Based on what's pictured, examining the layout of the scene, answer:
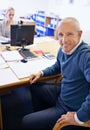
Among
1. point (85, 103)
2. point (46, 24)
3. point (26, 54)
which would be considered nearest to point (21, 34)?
point (26, 54)

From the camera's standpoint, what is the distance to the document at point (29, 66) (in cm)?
161

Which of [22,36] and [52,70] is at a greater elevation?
[22,36]

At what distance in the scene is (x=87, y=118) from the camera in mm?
1083

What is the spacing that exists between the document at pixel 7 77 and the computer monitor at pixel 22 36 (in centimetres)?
53

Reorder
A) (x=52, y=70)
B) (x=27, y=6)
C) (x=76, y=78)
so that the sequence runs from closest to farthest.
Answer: (x=76, y=78) → (x=52, y=70) → (x=27, y=6)

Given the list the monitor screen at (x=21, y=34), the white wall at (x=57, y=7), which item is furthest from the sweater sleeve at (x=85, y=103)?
the white wall at (x=57, y=7)

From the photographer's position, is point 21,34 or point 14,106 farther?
point 21,34

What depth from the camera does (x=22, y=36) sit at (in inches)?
88.3

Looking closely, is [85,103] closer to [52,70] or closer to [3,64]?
[52,70]

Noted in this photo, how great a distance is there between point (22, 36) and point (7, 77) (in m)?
0.88

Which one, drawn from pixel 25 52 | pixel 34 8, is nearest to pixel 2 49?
pixel 25 52

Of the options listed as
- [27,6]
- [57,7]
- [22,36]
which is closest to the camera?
[22,36]

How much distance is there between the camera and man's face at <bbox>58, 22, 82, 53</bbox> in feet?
4.32

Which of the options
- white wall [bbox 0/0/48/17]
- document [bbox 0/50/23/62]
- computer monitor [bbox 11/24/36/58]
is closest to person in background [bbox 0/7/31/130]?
document [bbox 0/50/23/62]
